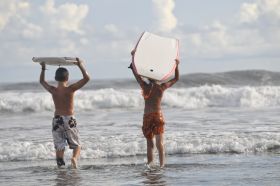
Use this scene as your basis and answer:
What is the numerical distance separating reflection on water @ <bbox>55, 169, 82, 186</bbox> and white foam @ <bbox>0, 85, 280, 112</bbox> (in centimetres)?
1370

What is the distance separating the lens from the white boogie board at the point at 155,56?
1053 centimetres

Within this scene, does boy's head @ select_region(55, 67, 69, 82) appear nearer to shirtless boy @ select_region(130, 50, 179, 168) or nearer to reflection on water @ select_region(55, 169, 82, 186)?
shirtless boy @ select_region(130, 50, 179, 168)

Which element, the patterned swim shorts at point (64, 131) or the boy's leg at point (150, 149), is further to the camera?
the boy's leg at point (150, 149)

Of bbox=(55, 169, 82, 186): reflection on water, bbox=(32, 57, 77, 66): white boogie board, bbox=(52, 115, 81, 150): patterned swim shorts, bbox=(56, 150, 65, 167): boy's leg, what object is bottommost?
bbox=(55, 169, 82, 186): reflection on water

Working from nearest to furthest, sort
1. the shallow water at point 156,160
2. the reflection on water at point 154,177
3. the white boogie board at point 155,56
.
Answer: the reflection on water at point 154,177
the shallow water at point 156,160
the white boogie board at point 155,56

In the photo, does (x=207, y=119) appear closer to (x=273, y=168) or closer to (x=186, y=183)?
(x=273, y=168)

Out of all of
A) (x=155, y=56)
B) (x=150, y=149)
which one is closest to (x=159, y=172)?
(x=150, y=149)

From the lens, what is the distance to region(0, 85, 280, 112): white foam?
24625 mm

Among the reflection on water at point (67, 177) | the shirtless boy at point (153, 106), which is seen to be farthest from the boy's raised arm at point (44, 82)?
the shirtless boy at point (153, 106)

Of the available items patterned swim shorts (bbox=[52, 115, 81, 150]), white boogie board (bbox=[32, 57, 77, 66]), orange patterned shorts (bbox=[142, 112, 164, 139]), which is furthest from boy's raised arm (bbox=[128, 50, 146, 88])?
patterned swim shorts (bbox=[52, 115, 81, 150])

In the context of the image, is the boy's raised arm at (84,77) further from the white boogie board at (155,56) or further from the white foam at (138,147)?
the white foam at (138,147)

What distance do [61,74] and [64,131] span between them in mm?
852

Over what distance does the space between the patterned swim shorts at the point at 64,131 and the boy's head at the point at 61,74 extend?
1.85 feet

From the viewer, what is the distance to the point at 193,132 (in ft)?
47.3
